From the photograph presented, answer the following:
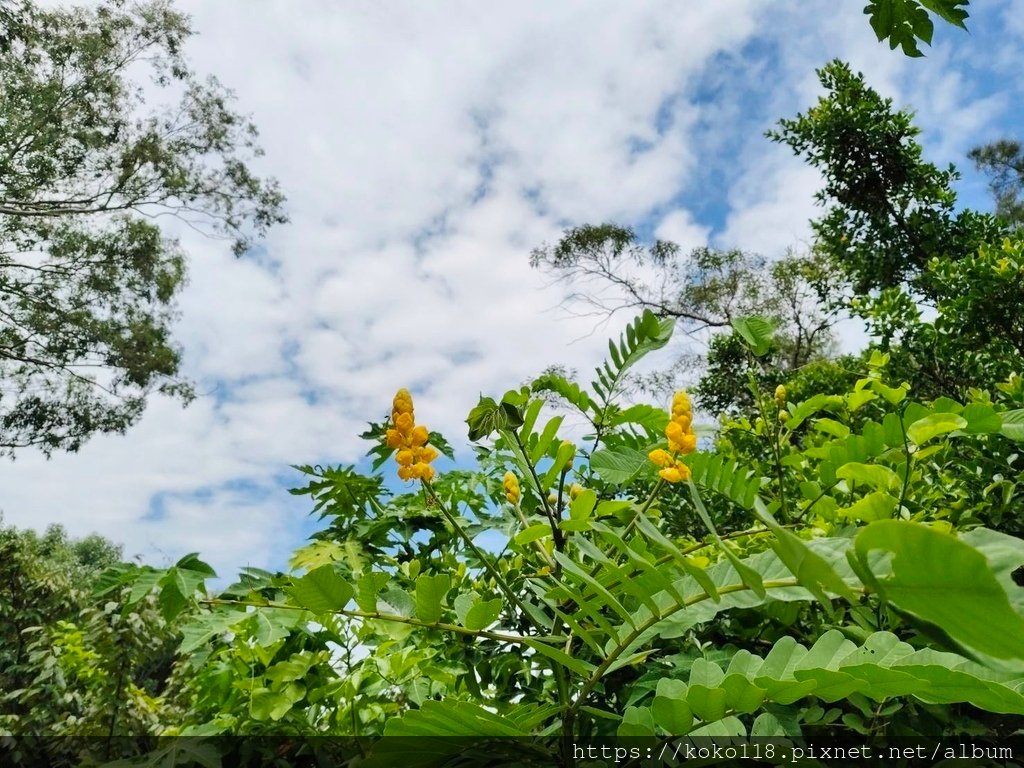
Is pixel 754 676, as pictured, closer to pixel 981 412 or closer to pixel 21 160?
pixel 981 412

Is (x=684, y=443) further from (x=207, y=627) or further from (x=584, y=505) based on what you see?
(x=207, y=627)

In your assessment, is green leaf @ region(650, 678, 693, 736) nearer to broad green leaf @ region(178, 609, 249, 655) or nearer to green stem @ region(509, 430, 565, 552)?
green stem @ region(509, 430, 565, 552)

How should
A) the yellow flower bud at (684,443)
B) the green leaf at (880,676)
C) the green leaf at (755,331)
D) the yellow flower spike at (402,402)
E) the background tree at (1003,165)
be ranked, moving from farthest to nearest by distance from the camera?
the background tree at (1003,165)
the green leaf at (755,331)
the yellow flower spike at (402,402)
the yellow flower bud at (684,443)
the green leaf at (880,676)

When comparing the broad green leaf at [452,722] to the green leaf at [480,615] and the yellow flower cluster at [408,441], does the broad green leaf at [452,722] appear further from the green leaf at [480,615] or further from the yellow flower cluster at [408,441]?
the yellow flower cluster at [408,441]

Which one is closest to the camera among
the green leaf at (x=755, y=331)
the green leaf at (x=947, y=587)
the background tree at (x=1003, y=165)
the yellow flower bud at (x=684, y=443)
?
the green leaf at (x=947, y=587)

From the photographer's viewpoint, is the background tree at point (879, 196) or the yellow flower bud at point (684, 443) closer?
the yellow flower bud at point (684, 443)

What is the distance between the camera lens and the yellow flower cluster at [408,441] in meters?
0.67

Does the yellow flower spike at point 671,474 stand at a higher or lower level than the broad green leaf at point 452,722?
higher

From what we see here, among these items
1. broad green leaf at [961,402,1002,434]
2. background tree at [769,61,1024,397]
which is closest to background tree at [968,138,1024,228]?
background tree at [769,61,1024,397]

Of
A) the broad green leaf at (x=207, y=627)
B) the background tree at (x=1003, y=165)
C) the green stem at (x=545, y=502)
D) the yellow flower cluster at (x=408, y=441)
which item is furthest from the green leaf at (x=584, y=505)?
the background tree at (x=1003, y=165)

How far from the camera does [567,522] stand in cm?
58

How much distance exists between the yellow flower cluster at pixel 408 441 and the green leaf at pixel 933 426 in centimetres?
49

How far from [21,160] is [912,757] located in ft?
41.3

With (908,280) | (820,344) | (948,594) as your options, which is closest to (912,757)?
(948,594)
